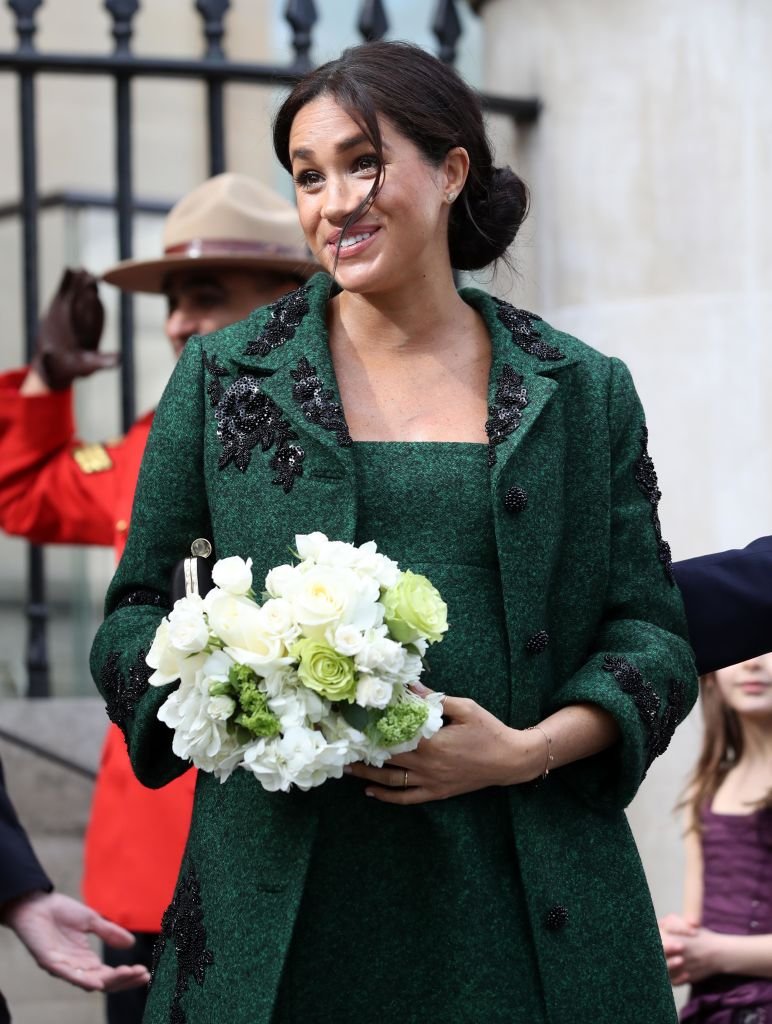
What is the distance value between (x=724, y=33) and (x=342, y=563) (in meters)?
2.89

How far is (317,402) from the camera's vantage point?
7.91ft

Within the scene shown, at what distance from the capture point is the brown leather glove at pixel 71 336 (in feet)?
14.1

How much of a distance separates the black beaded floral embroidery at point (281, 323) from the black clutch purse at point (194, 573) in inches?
11.0

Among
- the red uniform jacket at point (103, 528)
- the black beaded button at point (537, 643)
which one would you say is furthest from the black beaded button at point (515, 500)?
the red uniform jacket at point (103, 528)

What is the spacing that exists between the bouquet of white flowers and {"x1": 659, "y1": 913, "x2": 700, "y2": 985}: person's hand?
1.42m

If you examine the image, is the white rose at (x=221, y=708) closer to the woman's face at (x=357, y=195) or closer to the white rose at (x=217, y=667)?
the white rose at (x=217, y=667)

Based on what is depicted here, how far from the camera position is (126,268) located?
4211 millimetres

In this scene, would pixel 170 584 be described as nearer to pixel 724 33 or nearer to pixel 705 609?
pixel 705 609

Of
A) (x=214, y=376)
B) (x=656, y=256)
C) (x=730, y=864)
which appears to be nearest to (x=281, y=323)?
(x=214, y=376)

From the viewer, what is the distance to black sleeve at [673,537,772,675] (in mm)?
2670

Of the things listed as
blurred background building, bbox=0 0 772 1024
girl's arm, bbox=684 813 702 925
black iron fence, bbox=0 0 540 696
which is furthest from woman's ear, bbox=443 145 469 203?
black iron fence, bbox=0 0 540 696

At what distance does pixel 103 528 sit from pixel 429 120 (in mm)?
1977

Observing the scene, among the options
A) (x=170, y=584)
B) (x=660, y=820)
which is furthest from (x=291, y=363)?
(x=660, y=820)

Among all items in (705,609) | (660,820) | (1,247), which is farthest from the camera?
(1,247)
